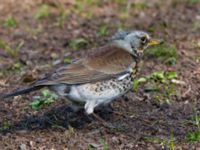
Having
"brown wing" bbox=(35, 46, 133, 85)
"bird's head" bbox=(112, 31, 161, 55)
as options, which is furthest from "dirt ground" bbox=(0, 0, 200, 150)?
"bird's head" bbox=(112, 31, 161, 55)

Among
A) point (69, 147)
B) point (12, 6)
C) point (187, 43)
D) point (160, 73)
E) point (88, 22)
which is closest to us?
point (69, 147)

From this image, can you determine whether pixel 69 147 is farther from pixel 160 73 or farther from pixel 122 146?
pixel 160 73

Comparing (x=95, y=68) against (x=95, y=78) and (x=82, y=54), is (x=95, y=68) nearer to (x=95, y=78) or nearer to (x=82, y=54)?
(x=95, y=78)

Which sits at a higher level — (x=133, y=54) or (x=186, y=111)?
(x=133, y=54)

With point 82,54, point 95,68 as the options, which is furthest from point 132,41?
point 82,54

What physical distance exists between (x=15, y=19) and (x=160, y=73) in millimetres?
3487

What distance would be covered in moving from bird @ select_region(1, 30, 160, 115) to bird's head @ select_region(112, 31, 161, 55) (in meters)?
0.06

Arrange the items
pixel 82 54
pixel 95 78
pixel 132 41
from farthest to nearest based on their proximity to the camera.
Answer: pixel 82 54, pixel 132 41, pixel 95 78

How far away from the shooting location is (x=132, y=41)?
21.5 feet

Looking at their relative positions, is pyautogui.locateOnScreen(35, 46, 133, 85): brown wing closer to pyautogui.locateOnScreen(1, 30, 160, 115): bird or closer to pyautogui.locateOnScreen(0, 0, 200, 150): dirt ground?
pyautogui.locateOnScreen(1, 30, 160, 115): bird

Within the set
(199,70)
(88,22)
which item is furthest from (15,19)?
(199,70)

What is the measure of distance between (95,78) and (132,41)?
0.67 meters

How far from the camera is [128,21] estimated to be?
9.95 meters

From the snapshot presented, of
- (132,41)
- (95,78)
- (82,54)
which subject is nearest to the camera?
(95,78)
